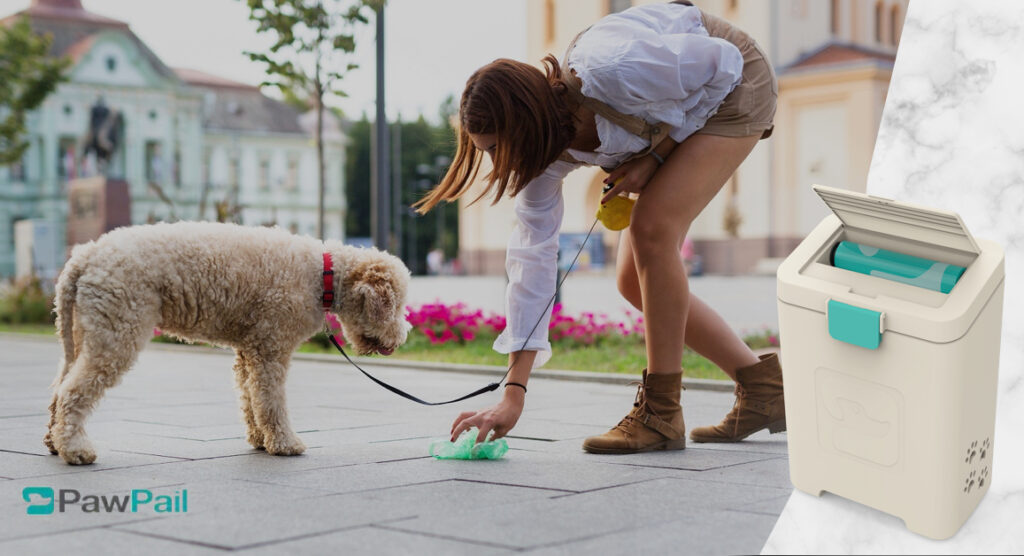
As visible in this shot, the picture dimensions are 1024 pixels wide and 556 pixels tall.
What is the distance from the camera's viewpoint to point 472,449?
4070 mm

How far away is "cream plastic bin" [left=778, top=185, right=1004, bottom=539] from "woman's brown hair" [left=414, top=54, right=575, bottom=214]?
0.98m

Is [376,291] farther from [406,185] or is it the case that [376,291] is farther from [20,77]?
[406,185]

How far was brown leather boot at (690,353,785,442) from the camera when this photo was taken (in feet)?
14.6

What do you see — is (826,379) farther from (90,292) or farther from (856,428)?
(90,292)

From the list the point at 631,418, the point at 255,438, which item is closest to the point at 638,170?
the point at 631,418

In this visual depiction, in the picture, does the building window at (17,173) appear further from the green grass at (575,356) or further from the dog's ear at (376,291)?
the dog's ear at (376,291)

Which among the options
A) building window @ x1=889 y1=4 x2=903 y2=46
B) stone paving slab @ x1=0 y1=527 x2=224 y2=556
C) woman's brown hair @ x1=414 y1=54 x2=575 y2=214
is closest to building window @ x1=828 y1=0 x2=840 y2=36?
building window @ x1=889 y1=4 x2=903 y2=46

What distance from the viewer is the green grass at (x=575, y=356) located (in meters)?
8.45

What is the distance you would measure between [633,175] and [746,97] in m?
0.51

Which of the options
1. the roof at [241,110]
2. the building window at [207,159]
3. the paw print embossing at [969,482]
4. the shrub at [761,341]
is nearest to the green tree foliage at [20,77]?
the shrub at [761,341]

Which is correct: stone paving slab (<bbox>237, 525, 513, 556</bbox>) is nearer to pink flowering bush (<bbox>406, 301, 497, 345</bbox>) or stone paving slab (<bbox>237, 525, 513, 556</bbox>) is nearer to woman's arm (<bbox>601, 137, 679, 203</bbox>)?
woman's arm (<bbox>601, 137, 679, 203</bbox>)

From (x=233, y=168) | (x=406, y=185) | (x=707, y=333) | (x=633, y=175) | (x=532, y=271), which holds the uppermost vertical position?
(x=233, y=168)

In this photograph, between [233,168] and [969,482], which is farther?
[233,168]

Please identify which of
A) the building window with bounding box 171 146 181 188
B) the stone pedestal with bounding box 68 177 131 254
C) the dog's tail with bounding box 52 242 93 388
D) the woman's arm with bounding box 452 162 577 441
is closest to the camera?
the dog's tail with bounding box 52 242 93 388
